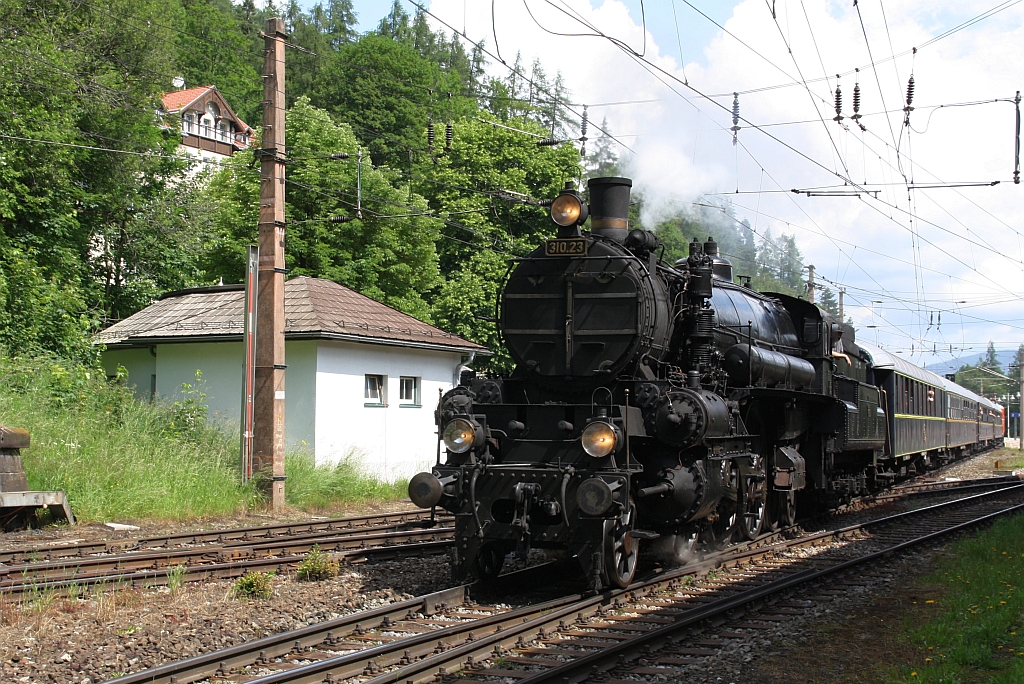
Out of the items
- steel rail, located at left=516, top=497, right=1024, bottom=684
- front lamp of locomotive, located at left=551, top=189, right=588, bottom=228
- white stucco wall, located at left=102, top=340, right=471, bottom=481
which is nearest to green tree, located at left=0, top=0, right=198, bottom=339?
white stucco wall, located at left=102, top=340, right=471, bottom=481

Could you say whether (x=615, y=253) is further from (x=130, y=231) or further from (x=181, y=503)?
(x=130, y=231)

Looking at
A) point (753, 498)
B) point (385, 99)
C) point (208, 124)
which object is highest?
point (208, 124)

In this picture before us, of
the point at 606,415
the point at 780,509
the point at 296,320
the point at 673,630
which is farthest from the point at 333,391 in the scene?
the point at 673,630

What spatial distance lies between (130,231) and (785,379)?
22.8m

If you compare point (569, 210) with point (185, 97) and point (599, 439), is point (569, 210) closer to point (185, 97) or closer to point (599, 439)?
point (599, 439)

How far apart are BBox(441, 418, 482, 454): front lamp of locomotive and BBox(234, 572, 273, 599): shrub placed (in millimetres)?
2084

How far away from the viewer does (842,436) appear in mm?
13586

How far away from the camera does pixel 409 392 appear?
2080cm

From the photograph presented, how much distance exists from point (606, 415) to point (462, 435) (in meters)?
1.43

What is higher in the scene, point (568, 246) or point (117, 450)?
point (568, 246)

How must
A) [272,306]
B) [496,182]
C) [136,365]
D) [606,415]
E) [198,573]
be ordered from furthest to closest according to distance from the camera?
[496,182] → [136,365] → [272,306] → [198,573] → [606,415]

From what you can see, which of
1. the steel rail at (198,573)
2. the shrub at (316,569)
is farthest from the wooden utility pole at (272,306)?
the shrub at (316,569)

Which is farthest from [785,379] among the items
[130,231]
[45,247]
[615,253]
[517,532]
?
[130,231]

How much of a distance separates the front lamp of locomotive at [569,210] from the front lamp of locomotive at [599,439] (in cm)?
224
